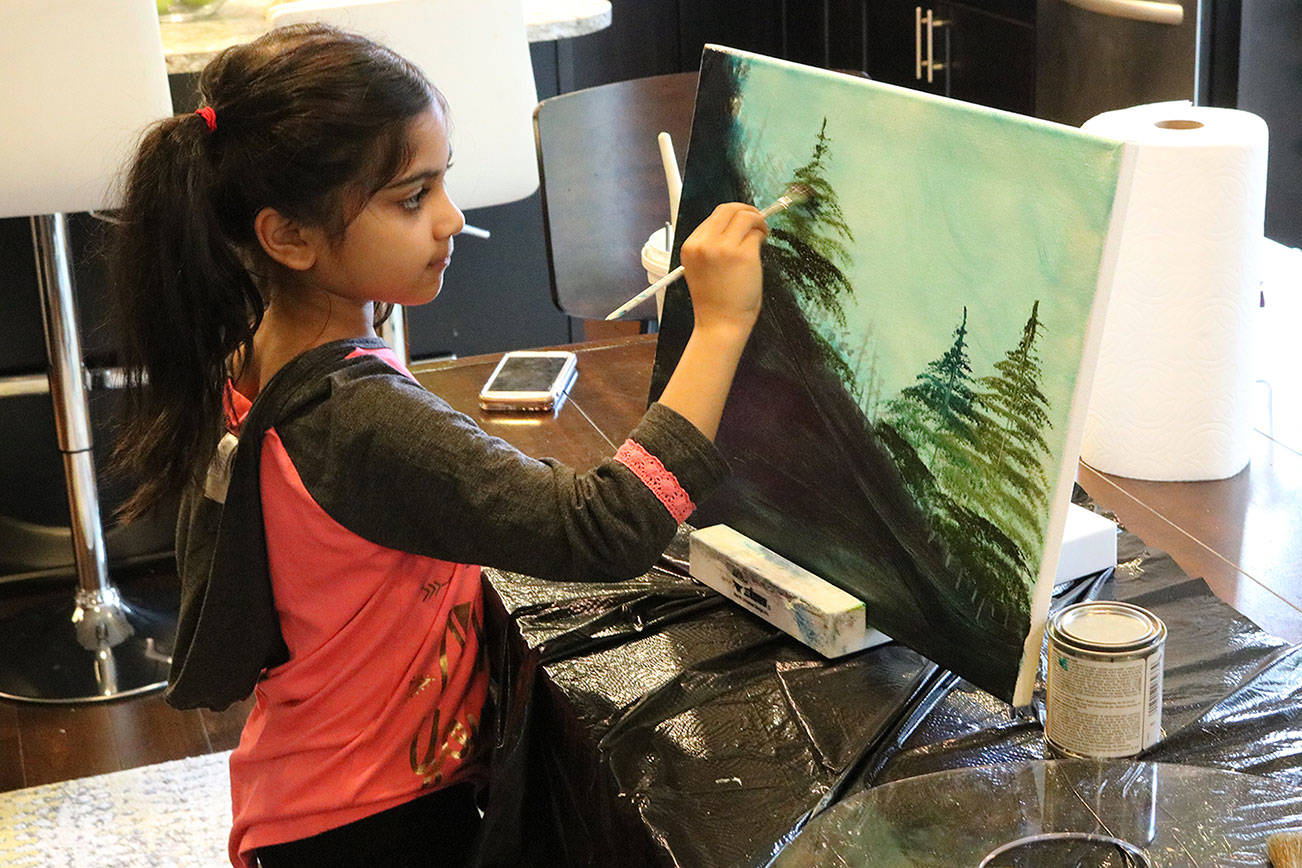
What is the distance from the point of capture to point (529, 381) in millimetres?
1541

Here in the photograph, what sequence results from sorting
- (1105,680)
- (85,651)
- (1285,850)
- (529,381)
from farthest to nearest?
(85,651), (529,381), (1105,680), (1285,850)

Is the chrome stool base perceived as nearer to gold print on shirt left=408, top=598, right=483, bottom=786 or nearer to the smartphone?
the smartphone

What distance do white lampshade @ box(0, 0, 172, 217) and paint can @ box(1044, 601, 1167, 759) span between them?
58.9 inches

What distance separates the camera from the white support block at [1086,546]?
1.05 meters

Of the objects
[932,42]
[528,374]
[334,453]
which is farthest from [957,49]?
[334,453]

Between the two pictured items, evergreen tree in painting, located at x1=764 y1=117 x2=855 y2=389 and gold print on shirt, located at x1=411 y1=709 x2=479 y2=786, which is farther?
gold print on shirt, located at x1=411 y1=709 x2=479 y2=786

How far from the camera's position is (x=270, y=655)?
3.44 feet

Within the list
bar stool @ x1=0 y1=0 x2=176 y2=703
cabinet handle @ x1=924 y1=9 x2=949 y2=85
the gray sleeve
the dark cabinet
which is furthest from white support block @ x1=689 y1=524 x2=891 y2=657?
cabinet handle @ x1=924 y1=9 x2=949 y2=85

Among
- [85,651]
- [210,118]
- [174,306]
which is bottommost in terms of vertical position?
[85,651]

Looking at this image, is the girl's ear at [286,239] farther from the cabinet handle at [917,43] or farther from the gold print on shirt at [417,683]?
the cabinet handle at [917,43]

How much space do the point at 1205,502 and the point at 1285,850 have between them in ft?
1.71

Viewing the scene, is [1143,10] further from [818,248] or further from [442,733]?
[442,733]

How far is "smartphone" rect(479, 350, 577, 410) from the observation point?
1498mm

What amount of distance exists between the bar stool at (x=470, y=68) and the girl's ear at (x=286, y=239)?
1116mm
